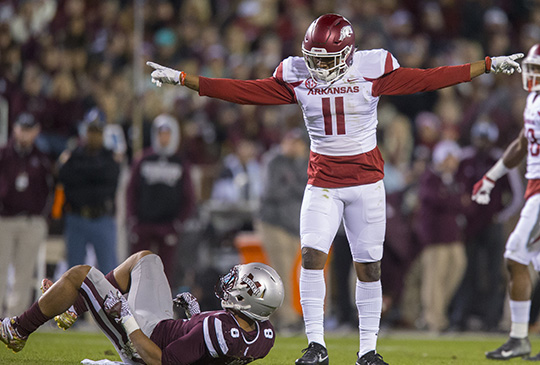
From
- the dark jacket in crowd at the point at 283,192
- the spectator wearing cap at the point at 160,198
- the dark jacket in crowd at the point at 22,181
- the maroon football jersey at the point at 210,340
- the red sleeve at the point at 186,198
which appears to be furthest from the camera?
the dark jacket in crowd at the point at 283,192

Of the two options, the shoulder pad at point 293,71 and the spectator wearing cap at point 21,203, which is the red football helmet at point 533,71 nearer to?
the shoulder pad at point 293,71

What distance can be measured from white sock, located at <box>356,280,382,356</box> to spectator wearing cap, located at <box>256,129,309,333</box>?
171 inches

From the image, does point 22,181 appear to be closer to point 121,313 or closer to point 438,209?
point 438,209

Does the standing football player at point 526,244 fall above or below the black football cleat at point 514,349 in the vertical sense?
above

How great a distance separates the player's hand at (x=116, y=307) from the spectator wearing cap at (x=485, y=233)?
652cm

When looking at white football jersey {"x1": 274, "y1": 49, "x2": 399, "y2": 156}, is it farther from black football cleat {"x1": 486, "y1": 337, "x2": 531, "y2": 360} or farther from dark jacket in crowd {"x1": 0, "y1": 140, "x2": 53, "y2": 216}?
dark jacket in crowd {"x1": 0, "y1": 140, "x2": 53, "y2": 216}

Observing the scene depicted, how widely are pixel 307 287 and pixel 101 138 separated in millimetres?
4632

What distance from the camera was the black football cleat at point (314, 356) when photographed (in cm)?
559

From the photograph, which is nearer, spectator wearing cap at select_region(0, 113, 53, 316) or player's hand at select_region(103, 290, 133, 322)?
player's hand at select_region(103, 290, 133, 322)

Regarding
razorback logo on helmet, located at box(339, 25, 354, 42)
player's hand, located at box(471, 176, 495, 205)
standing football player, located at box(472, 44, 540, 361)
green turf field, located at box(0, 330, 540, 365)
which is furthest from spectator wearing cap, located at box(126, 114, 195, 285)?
razorback logo on helmet, located at box(339, 25, 354, 42)

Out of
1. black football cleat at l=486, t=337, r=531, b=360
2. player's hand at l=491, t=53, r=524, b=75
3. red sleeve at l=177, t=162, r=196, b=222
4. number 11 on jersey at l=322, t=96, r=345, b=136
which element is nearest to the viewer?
player's hand at l=491, t=53, r=524, b=75

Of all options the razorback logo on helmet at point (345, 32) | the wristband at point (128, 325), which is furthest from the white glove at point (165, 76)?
the wristband at point (128, 325)

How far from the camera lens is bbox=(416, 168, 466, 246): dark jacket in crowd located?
10.6m

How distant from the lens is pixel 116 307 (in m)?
5.09
